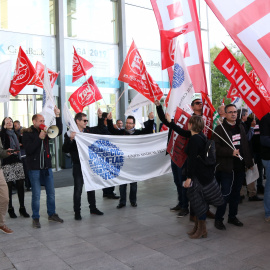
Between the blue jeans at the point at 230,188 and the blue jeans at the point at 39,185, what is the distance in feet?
9.61

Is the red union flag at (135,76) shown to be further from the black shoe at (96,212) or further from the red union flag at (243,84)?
the black shoe at (96,212)

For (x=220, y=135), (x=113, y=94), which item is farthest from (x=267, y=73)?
(x=113, y=94)

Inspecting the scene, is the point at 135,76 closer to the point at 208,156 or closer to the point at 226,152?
the point at 226,152

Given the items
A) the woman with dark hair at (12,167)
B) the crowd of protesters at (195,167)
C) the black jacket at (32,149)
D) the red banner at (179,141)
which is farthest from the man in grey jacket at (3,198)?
the red banner at (179,141)

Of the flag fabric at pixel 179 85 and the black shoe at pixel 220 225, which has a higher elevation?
the flag fabric at pixel 179 85

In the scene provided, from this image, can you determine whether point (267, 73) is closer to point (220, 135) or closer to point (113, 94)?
point (220, 135)

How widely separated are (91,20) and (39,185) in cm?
1107

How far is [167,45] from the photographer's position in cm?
671

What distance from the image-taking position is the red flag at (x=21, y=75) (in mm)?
8461

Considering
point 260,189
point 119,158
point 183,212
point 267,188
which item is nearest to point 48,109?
point 119,158

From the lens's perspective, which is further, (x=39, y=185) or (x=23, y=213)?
(x=23, y=213)

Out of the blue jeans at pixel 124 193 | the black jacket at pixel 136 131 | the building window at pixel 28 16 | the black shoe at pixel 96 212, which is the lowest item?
the black shoe at pixel 96 212

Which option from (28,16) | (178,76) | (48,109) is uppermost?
(28,16)

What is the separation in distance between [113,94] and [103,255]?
1194cm
